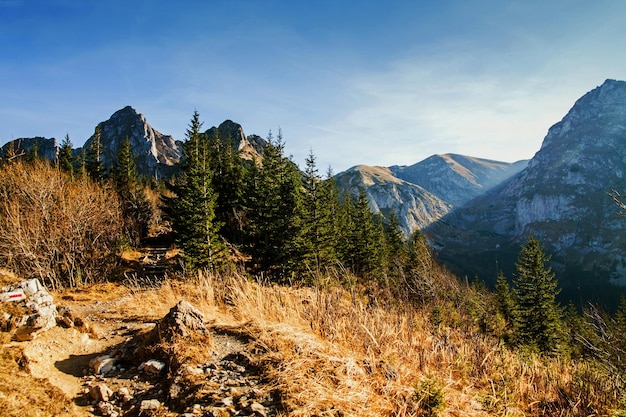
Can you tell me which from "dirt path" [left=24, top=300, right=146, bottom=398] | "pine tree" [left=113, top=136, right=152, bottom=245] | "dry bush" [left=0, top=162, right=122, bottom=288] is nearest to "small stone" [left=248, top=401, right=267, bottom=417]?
"dirt path" [left=24, top=300, right=146, bottom=398]

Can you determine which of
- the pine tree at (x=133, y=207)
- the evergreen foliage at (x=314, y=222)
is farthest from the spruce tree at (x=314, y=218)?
the pine tree at (x=133, y=207)

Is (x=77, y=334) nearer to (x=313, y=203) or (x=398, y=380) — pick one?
(x=398, y=380)

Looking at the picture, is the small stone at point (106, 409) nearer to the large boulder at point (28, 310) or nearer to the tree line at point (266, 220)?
the large boulder at point (28, 310)

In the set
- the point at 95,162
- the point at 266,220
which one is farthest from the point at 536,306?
the point at 95,162

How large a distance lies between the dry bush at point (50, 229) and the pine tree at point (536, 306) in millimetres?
42408

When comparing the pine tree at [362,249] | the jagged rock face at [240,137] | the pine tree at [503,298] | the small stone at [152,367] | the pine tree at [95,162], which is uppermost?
the jagged rock face at [240,137]

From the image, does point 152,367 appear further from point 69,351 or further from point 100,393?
point 69,351

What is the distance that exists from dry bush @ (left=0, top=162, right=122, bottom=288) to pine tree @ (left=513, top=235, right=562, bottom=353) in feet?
139

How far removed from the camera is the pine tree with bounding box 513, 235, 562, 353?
35375 mm

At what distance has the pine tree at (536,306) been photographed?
35.4m

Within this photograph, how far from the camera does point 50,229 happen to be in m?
20.0

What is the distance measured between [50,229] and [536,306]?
154 ft

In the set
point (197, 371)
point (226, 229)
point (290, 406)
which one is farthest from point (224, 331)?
point (226, 229)

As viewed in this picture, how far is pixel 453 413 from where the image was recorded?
10.6ft
